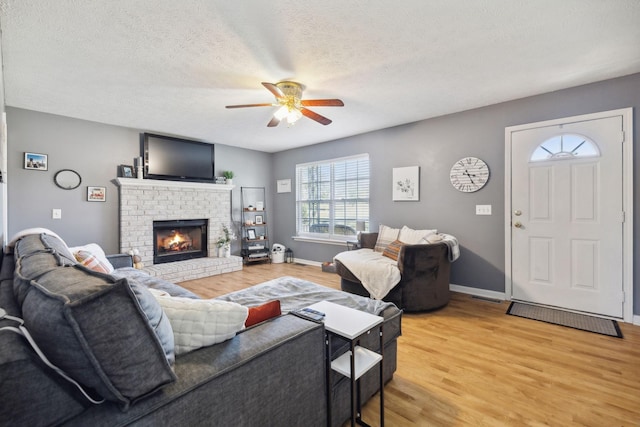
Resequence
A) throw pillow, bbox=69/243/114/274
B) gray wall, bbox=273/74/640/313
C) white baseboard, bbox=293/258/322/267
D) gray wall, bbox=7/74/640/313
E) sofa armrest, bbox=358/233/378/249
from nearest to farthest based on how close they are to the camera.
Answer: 1. throw pillow, bbox=69/243/114/274
2. gray wall, bbox=273/74/640/313
3. gray wall, bbox=7/74/640/313
4. sofa armrest, bbox=358/233/378/249
5. white baseboard, bbox=293/258/322/267

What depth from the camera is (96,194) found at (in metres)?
4.11

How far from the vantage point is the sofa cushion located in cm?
73

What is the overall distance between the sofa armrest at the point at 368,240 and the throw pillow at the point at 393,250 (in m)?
0.48

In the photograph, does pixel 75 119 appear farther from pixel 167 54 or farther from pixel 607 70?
pixel 607 70

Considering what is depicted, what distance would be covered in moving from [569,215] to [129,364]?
3947mm

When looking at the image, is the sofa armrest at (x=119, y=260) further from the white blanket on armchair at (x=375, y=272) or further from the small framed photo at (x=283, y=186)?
the small framed photo at (x=283, y=186)

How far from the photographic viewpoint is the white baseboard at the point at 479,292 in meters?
3.50

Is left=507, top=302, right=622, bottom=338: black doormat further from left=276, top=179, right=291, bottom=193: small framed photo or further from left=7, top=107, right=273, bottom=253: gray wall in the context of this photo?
left=7, top=107, right=273, bottom=253: gray wall

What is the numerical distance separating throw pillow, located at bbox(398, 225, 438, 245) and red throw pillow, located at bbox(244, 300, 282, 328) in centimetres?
266

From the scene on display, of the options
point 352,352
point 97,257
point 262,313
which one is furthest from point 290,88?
point 352,352

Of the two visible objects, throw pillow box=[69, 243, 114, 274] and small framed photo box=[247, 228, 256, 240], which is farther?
small framed photo box=[247, 228, 256, 240]

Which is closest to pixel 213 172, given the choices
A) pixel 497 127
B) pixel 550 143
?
pixel 497 127

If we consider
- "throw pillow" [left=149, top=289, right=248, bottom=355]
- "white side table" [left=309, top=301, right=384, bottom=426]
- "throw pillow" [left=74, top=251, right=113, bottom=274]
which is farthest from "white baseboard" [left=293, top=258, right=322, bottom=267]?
"throw pillow" [left=149, top=289, right=248, bottom=355]

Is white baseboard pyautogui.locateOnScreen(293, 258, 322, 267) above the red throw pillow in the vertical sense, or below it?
below
